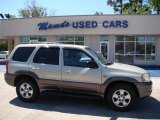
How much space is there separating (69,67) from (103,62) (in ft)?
3.38

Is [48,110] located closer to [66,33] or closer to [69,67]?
[69,67]

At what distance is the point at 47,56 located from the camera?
9.48 m

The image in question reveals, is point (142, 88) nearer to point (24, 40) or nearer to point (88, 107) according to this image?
point (88, 107)

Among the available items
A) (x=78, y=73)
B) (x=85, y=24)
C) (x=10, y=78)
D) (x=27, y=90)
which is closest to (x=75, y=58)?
(x=78, y=73)

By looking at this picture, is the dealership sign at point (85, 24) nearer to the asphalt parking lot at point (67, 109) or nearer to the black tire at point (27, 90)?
the asphalt parking lot at point (67, 109)

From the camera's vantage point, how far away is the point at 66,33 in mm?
31391

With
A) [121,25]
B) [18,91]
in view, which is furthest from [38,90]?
[121,25]

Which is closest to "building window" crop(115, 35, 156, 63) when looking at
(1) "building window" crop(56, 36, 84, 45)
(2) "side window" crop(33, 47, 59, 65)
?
(1) "building window" crop(56, 36, 84, 45)

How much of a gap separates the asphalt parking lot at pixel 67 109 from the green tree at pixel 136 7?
41588mm

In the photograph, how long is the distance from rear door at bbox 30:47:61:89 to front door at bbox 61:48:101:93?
224mm

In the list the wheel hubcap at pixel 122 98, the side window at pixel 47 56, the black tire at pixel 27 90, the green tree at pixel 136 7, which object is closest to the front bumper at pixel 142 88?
the wheel hubcap at pixel 122 98

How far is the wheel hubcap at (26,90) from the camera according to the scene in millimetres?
9625

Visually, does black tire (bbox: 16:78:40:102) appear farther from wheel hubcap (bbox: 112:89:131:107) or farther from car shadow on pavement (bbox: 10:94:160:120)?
wheel hubcap (bbox: 112:89:131:107)

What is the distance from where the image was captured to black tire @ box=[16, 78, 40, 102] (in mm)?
9562
